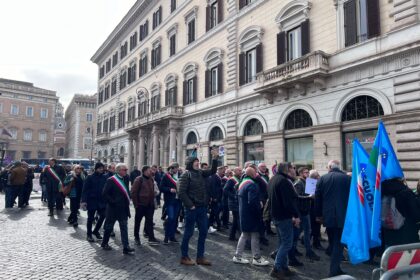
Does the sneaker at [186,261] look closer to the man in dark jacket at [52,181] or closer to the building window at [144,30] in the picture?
the man in dark jacket at [52,181]

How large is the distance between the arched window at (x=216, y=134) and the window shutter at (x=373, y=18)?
11.1 m

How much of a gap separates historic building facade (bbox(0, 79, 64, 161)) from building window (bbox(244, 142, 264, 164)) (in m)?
66.2

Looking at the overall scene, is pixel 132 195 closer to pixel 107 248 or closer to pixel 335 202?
pixel 107 248

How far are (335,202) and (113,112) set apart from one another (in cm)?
4000

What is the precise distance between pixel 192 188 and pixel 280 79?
36.2 feet

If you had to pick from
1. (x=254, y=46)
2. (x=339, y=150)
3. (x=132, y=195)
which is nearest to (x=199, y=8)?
(x=254, y=46)

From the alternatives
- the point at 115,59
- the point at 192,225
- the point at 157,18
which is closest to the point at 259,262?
the point at 192,225

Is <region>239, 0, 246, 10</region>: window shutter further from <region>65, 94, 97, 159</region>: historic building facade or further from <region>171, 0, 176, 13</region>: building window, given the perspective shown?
<region>65, 94, 97, 159</region>: historic building facade

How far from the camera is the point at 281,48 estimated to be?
17.3 meters

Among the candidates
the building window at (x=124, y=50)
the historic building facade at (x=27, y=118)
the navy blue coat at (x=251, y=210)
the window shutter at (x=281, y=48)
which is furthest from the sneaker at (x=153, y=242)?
the historic building facade at (x=27, y=118)

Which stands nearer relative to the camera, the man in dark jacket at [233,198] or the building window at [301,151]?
the man in dark jacket at [233,198]

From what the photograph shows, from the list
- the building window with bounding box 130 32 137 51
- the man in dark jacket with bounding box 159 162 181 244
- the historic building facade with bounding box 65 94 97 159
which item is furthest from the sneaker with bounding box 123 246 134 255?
the historic building facade with bounding box 65 94 97 159

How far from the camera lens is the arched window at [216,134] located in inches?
872

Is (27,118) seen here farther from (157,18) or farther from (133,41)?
(157,18)
